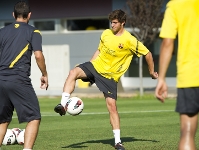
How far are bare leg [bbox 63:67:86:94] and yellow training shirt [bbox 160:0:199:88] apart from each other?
14.9ft

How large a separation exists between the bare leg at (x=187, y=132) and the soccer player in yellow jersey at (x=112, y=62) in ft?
14.6

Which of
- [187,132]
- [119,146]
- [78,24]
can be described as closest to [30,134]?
[119,146]

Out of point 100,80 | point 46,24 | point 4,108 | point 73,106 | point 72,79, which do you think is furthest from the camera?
point 46,24

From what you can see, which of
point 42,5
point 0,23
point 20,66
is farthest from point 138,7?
point 20,66

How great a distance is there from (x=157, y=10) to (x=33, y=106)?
18058 millimetres

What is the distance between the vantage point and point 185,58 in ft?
24.0

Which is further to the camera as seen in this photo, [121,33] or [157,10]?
[157,10]

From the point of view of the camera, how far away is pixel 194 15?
7324 millimetres

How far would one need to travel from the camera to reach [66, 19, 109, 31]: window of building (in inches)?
1292

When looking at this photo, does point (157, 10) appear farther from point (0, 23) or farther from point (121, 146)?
point (121, 146)

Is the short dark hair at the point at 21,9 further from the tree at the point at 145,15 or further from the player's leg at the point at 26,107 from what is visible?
the tree at the point at 145,15

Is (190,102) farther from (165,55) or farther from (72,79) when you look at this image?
(72,79)

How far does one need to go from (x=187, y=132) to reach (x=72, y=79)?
4.71m

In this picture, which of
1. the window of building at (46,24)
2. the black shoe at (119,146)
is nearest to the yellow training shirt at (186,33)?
the black shoe at (119,146)
